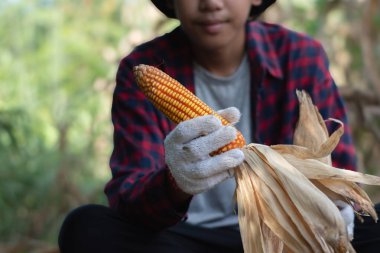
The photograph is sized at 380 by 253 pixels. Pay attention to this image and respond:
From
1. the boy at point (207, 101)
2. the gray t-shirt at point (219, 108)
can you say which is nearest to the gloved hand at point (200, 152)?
the boy at point (207, 101)

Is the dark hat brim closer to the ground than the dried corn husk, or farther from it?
farther from it

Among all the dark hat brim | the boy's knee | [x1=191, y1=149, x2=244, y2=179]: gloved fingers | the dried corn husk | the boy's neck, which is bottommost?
the boy's knee

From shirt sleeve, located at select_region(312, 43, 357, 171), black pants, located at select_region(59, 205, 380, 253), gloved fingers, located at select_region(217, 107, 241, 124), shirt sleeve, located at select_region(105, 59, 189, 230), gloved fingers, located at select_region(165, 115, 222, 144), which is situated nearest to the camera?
gloved fingers, located at select_region(165, 115, 222, 144)

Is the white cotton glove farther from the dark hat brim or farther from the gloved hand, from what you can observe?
the dark hat brim

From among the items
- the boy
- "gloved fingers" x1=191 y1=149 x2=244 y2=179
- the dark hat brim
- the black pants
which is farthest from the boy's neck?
"gloved fingers" x1=191 y1=149 x2=244 y2=179

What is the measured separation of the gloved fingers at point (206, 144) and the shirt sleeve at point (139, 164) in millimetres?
245

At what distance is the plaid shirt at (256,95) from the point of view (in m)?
2.46

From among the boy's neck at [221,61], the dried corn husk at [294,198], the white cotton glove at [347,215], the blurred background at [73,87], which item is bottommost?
the blurred background at [73,87]

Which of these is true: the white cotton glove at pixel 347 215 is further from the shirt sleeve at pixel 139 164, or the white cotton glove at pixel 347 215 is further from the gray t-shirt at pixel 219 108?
the shirt sleeve at pixel 139 164

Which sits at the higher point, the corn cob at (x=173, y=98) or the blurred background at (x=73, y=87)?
the corn cob at (x=173, y=98)

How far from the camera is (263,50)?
8.87 feet

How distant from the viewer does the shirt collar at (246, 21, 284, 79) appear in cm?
264

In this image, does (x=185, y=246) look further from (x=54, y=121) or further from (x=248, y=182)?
(x=54, y=121)

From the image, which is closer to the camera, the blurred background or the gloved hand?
the gloved hand
